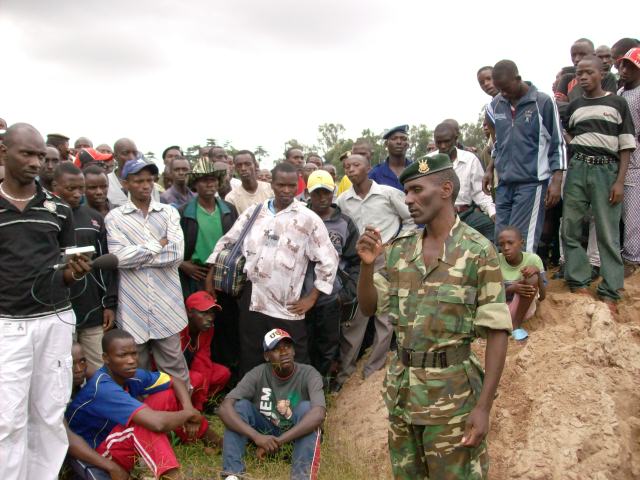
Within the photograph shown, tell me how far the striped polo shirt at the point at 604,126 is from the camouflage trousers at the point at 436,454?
362 centimetres

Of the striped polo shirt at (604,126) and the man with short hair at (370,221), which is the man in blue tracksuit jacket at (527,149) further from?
the man with short hair at (370,221)

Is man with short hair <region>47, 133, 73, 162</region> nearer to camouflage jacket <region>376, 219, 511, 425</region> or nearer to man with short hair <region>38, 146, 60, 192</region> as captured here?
man with short hair <region>38, 146, 60, 192</region>

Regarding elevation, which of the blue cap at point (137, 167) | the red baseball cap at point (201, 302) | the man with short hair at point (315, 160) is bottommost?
the red baseball cap at point (201, 302)

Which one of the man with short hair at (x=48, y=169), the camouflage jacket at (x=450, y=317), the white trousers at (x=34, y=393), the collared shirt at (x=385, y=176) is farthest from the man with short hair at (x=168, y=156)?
the camouflage jacket at (x=450, y=317)

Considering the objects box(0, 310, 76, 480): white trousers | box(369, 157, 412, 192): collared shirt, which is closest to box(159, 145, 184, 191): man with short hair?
box(369, 157, 412, 192): collared shirt

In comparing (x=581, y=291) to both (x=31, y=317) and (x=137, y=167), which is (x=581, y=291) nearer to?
(x=137, y=167)

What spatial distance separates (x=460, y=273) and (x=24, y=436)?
114 inches

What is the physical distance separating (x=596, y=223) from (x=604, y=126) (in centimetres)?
90

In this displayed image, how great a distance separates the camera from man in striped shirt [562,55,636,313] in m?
5.46

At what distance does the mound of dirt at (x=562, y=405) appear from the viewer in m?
4.25

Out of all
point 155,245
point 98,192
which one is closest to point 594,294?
point 155,245

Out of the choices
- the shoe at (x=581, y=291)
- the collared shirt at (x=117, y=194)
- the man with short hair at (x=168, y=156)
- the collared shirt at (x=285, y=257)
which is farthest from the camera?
the man with short hair at (x=168, y=156)

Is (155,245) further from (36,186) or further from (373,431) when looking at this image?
(373,431)

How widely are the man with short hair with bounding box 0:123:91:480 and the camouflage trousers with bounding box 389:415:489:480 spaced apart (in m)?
2.15
